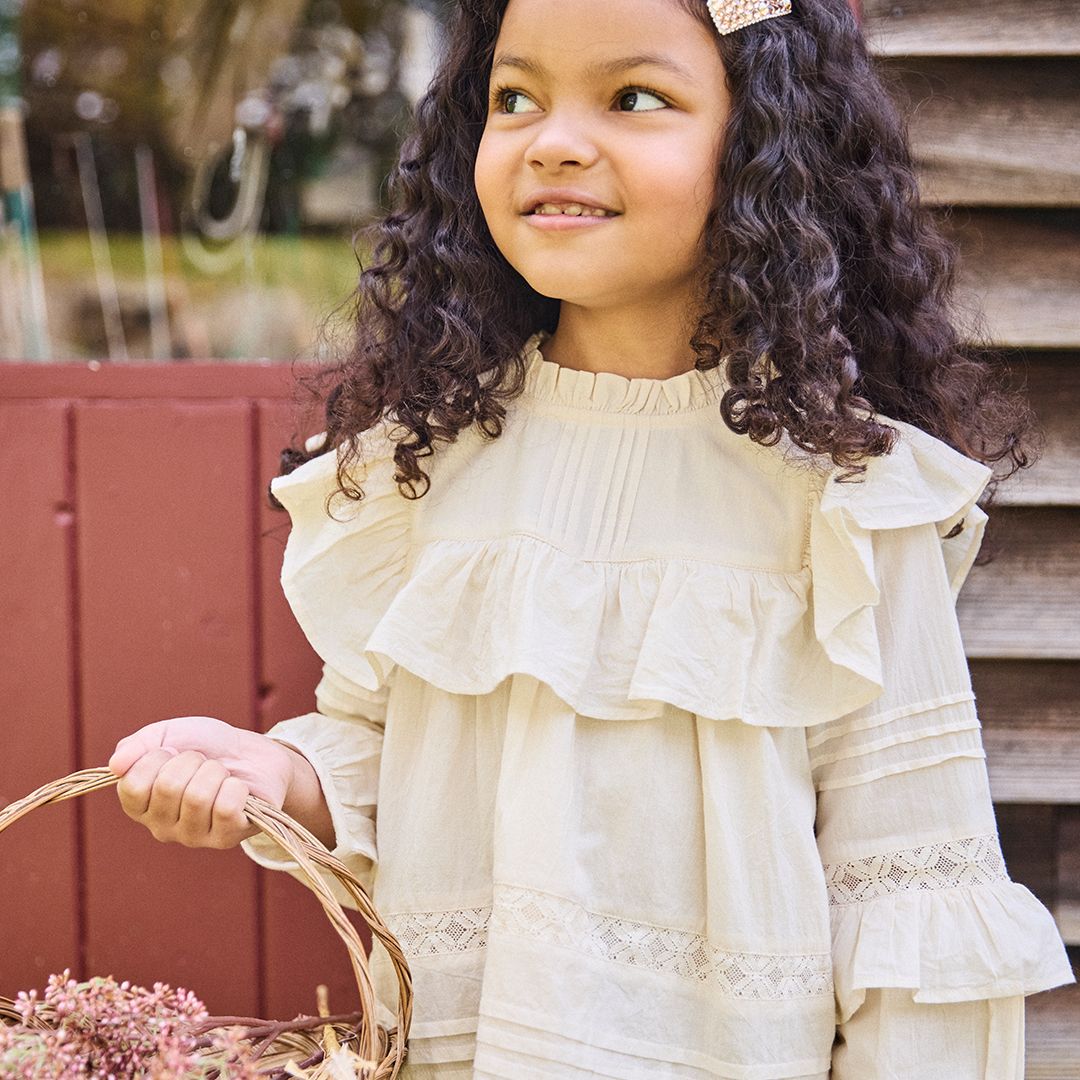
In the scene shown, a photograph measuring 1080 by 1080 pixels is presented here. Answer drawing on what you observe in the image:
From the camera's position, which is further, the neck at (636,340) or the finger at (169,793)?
the neck at (636,340)

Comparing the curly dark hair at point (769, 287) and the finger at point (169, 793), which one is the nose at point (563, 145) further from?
the finger at point (169, 793)

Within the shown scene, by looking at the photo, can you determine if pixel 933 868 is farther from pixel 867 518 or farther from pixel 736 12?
pixel 736 12

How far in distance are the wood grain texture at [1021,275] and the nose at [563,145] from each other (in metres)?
0.54

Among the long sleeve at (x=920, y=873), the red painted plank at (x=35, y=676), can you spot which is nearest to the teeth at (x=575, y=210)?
the long sleeve at (x=920, y=873)

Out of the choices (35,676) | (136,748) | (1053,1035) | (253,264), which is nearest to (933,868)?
(1053,1035)

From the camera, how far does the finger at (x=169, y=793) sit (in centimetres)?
116

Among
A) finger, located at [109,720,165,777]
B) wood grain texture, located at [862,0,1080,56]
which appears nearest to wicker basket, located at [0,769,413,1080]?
finger, located at [109,720,165,777]

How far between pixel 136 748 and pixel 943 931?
29.6 inches

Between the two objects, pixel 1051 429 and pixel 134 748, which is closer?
pixel 134 748

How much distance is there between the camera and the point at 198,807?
3.80 feet

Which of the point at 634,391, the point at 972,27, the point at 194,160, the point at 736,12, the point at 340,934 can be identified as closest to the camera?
the point at 340,934

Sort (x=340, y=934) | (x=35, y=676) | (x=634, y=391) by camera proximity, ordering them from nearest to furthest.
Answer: (x=340, y=934) → (x=634, y=391) → (x=35, y=676)

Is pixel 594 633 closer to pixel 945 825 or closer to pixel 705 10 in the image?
pixel 945 825

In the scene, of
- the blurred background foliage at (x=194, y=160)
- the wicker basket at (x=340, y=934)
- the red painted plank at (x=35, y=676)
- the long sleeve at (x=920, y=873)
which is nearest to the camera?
the wicker basket at (x=340, y=934)
